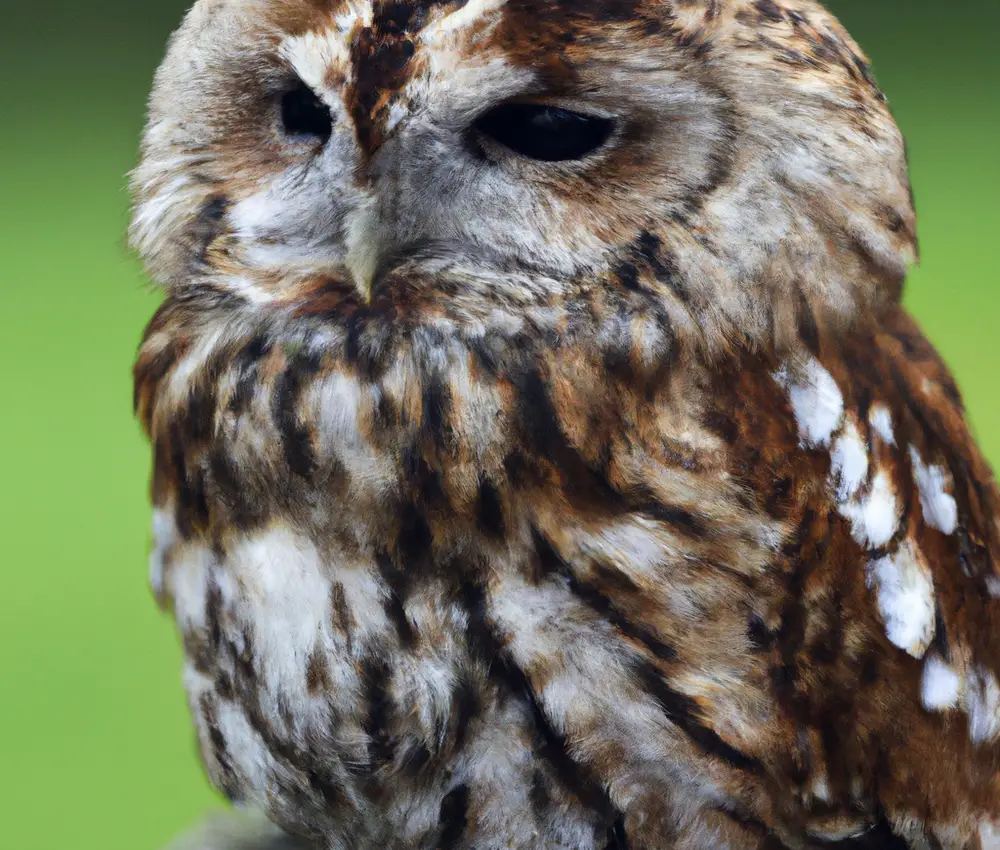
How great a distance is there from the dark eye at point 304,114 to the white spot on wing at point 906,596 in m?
0.46

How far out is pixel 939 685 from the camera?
0.83 metres

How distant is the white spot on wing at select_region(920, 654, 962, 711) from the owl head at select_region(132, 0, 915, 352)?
0.26 metres

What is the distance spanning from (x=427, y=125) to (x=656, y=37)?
0.47ft

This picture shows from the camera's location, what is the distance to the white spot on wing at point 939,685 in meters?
0.82

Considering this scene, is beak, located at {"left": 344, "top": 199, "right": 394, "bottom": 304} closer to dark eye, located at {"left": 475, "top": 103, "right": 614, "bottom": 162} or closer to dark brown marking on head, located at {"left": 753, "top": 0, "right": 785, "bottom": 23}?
dark eye, located at {"left": 475, "top": 103, "right": 614, "bottom": 162}

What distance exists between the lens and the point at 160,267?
830mm

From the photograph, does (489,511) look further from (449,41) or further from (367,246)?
(449,41)

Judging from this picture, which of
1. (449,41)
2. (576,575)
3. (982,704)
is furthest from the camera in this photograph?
(982,704)

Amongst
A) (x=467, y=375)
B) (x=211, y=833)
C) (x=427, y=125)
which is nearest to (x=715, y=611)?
(x=467, y=375)

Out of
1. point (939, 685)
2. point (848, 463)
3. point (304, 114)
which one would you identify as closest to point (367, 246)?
point (304, 114)

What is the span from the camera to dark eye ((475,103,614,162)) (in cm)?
68

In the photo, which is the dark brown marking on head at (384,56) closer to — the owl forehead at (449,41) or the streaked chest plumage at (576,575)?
the owl forehead at (449,41)

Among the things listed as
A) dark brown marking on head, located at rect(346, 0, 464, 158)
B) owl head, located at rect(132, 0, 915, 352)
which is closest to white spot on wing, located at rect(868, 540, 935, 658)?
owl head, located at rect(132, 0, 915, 352)

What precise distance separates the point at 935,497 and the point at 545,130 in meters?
0.40
